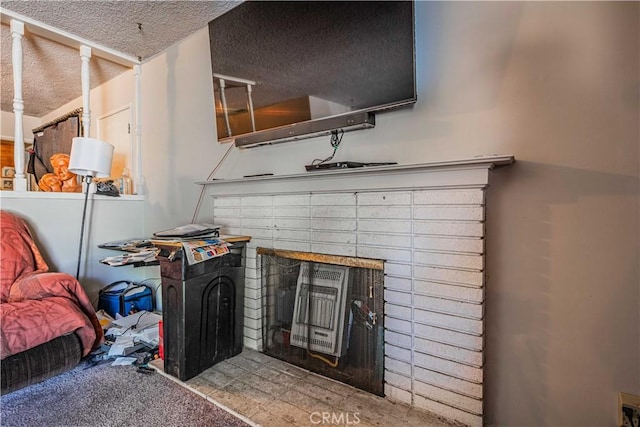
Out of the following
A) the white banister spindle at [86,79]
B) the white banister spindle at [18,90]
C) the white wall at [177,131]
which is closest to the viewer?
the white banister spindle at [18,90]

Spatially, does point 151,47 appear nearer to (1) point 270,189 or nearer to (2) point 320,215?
(1) point 270,189

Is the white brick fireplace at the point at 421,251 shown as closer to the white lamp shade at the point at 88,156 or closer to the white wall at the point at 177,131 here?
the white wall at the point at 177,131

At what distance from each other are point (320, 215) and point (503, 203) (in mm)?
836

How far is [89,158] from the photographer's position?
2.13 m

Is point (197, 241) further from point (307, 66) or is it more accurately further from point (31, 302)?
point (307, 66)

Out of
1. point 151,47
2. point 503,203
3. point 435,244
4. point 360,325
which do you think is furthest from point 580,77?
point 151,47

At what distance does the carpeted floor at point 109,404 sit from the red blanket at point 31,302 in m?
0.21

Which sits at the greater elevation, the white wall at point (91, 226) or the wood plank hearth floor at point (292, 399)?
the white wall at point (91, 226)

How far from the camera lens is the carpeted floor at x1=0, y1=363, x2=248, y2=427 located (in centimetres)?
126

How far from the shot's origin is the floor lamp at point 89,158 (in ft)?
6.91

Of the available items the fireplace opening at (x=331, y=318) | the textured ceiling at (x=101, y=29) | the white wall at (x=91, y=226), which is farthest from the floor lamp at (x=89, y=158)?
the fireplace opening at (x=331, y=318)

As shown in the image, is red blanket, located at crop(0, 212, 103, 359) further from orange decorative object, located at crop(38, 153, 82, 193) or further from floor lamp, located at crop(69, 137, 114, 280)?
orange decorative object, located at crop(38, 153, 82, 193)

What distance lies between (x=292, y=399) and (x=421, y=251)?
0.90 metres

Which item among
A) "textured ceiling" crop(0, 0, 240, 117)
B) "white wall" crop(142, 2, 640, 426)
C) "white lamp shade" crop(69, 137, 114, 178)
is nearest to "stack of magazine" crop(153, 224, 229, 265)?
"white lamp shade" crop(69, 137, 114, 178)
